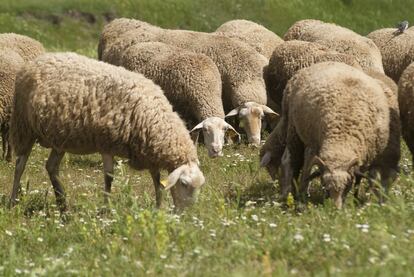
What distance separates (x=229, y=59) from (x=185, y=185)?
7.42 metres

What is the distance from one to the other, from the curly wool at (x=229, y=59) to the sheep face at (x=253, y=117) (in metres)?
0.43

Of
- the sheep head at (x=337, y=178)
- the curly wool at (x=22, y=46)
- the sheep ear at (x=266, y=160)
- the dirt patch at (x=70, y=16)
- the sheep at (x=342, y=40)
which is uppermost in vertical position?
the sheep head at (x=337, y=178)

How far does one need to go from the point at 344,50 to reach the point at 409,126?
6.89 metres

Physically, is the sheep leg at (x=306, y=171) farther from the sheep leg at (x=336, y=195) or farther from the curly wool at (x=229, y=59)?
the curly wool at (x=229, y=59)

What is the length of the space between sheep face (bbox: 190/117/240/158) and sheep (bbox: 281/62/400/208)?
366 centimetres

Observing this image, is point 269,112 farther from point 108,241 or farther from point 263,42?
point 108,241

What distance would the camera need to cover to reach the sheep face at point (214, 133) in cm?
1409

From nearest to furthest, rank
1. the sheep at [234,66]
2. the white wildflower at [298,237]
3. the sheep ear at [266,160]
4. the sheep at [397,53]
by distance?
the white wildflower at [298,237], the sheep ear at [266,160], the sheep at [234,66], the sheep at [397,53]

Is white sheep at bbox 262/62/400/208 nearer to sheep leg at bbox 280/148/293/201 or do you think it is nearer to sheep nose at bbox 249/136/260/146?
sheep leg at bbox 280/148/293/201

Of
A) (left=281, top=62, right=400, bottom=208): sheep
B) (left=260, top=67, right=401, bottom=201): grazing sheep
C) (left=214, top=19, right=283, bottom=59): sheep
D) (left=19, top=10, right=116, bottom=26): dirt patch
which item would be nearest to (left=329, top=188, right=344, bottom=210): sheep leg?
(left=281, top=62, right=400, bottom=208): sheep

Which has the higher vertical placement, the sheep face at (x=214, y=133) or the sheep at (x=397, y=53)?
the sheep at (x=397, y=53)

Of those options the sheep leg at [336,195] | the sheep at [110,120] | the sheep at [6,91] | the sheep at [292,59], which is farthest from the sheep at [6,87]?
the sheep leg at [336,195]

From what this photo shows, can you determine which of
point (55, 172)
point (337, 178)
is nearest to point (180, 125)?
point (55, 172)

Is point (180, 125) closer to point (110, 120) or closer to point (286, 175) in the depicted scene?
point (110, 120)
